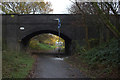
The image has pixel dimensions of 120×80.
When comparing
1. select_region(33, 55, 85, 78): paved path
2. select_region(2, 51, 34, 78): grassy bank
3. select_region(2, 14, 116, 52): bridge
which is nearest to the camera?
select_region(2, 51, 34, 78): grassy bank

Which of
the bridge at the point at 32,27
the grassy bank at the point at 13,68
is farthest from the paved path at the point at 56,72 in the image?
the bridge at the point at 32,27

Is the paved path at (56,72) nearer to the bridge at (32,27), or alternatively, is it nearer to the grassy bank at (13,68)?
the grassy bank at (13,68)

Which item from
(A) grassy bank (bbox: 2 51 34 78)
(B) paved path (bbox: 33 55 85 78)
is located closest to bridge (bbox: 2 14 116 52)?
(A) grassy bank (bbox: 2 51 34 78)

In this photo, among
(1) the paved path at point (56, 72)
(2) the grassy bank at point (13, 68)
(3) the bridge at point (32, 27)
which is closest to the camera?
(2) the grassy bank at point (13, 68)

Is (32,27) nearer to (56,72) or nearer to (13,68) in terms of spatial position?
(56,72)

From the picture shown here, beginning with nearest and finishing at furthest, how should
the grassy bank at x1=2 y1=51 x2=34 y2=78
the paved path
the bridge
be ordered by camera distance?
the grassy bank at x1=2 y1=51 x2=34 y2=78 → the paved path → the bridge

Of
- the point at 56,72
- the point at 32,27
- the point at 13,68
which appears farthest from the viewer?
the point at 32,27

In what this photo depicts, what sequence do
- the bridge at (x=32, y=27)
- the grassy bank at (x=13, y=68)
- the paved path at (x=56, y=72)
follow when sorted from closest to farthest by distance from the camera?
the grassy bank at (x=13, y=68) → the paved path at (x=56, y=72) → the bridge at (x=32, y=27)

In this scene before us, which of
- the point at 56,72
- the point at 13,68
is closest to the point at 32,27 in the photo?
the point at 56,72

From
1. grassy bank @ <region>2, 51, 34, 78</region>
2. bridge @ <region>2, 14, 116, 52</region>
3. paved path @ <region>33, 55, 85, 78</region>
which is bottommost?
paved path @ <region>33, 55, 85, 78</region>

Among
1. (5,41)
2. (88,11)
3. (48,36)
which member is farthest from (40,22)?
(48,36)

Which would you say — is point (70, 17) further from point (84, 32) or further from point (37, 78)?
point (37, 78)

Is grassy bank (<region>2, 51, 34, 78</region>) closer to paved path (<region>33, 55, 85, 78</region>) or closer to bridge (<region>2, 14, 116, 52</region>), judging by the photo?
paved path (<region>33, 55, 85, 78</region>)

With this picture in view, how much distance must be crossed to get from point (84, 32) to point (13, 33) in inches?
372
